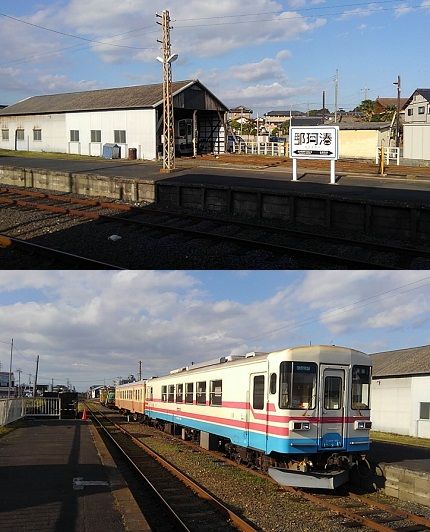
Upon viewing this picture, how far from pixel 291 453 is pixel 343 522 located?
216cm

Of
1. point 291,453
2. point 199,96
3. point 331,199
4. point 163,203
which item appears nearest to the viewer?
point 291,453

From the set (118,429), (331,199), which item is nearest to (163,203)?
(331,199)

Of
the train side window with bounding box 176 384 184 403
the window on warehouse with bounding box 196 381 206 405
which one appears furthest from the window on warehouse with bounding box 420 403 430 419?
the window on warehouse with bounding box 196 381 206 405

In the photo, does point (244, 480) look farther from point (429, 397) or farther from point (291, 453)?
point (429, 397)

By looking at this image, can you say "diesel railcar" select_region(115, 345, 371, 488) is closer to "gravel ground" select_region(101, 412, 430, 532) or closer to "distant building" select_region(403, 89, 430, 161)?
→ "gravel ground" select_region(101, 412, 430, 532)

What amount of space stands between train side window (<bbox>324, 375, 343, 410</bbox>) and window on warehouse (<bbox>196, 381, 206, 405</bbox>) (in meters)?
4.91

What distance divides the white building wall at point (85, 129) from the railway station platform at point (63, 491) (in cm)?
3253

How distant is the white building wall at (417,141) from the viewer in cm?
4047

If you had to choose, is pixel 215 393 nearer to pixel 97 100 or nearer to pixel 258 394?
pixel 258 394

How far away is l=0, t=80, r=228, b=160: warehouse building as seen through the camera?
1788 inches

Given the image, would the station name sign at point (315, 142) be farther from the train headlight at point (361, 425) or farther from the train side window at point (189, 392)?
the train headlight at point (361, 425)

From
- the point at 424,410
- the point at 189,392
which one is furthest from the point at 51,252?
the point at 424,410

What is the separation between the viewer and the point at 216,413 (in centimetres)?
1430

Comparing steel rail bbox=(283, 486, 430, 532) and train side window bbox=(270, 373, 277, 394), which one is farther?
train side window bbox=(270, 373, 277, 394)
